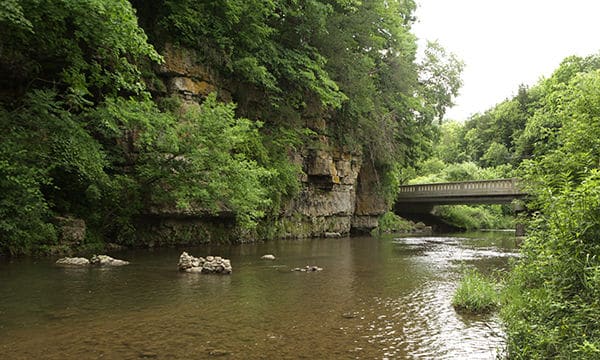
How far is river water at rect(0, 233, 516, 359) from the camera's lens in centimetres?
563

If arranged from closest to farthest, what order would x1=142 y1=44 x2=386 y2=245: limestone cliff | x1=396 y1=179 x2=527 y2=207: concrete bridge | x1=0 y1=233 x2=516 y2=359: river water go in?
x1=0 y1=233 x2=516 y2=359: river water < x1=142 y1=44 x2=386 y2=245: limestone cliff < x1=396 y1=179 x2=527 y2=207: concrete bridge

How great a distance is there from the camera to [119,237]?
16.7 metres

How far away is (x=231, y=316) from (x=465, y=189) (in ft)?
109

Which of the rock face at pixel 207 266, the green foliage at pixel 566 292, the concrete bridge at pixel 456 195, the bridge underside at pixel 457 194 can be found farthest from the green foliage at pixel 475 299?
the bridge underside at pixel 457 194

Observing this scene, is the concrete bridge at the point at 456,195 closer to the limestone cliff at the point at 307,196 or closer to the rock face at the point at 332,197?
the limestone cliff at the point at 307,196

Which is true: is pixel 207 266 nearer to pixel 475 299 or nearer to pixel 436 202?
pixel 475 299

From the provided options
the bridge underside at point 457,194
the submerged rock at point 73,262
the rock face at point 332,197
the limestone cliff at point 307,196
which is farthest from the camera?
the bridge underside at point 457,194

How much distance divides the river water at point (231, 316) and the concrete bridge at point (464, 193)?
24462mm

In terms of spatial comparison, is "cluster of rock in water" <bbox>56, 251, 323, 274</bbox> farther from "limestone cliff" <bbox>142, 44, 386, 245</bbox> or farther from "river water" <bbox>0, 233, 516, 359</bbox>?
"limestone cliff" <bbox>142, 44, 386, 245</bbox>

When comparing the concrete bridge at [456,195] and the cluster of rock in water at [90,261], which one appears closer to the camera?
the cluster of rock in water at [90,261]

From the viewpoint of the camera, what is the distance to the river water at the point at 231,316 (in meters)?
5.63

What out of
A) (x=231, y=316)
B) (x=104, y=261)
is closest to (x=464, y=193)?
(x=104, y=261)

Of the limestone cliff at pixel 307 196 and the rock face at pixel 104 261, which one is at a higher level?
the limestone cliff at pixel 307 196

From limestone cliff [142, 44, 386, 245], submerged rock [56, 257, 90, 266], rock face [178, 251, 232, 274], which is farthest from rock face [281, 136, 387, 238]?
submerged rock [56, 257, 90, 266]
